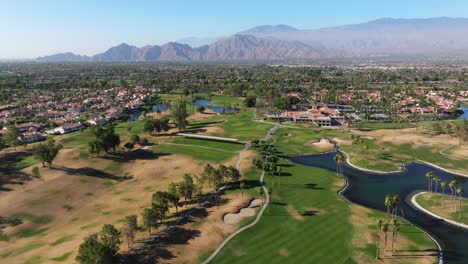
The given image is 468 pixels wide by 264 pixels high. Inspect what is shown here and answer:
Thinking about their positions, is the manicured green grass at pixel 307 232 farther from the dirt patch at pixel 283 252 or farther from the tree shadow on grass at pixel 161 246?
the tree shadow on grass at pixel 161 246

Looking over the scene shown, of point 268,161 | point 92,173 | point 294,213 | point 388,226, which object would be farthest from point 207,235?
point 92,173

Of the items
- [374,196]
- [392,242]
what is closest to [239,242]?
[392,242]

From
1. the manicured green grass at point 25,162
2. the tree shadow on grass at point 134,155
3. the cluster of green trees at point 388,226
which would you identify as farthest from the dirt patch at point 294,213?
the manicured green grass at point 25,162

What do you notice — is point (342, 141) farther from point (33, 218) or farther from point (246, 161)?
point (33, 218)

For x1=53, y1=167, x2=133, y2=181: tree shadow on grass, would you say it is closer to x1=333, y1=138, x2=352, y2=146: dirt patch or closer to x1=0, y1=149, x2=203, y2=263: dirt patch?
x1=0, y1=149, x2=203, y2=263: dirt patch

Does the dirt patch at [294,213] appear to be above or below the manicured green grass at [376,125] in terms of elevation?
below

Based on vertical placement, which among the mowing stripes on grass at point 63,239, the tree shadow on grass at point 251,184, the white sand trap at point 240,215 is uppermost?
the tree shadow on grass at point 251,184
